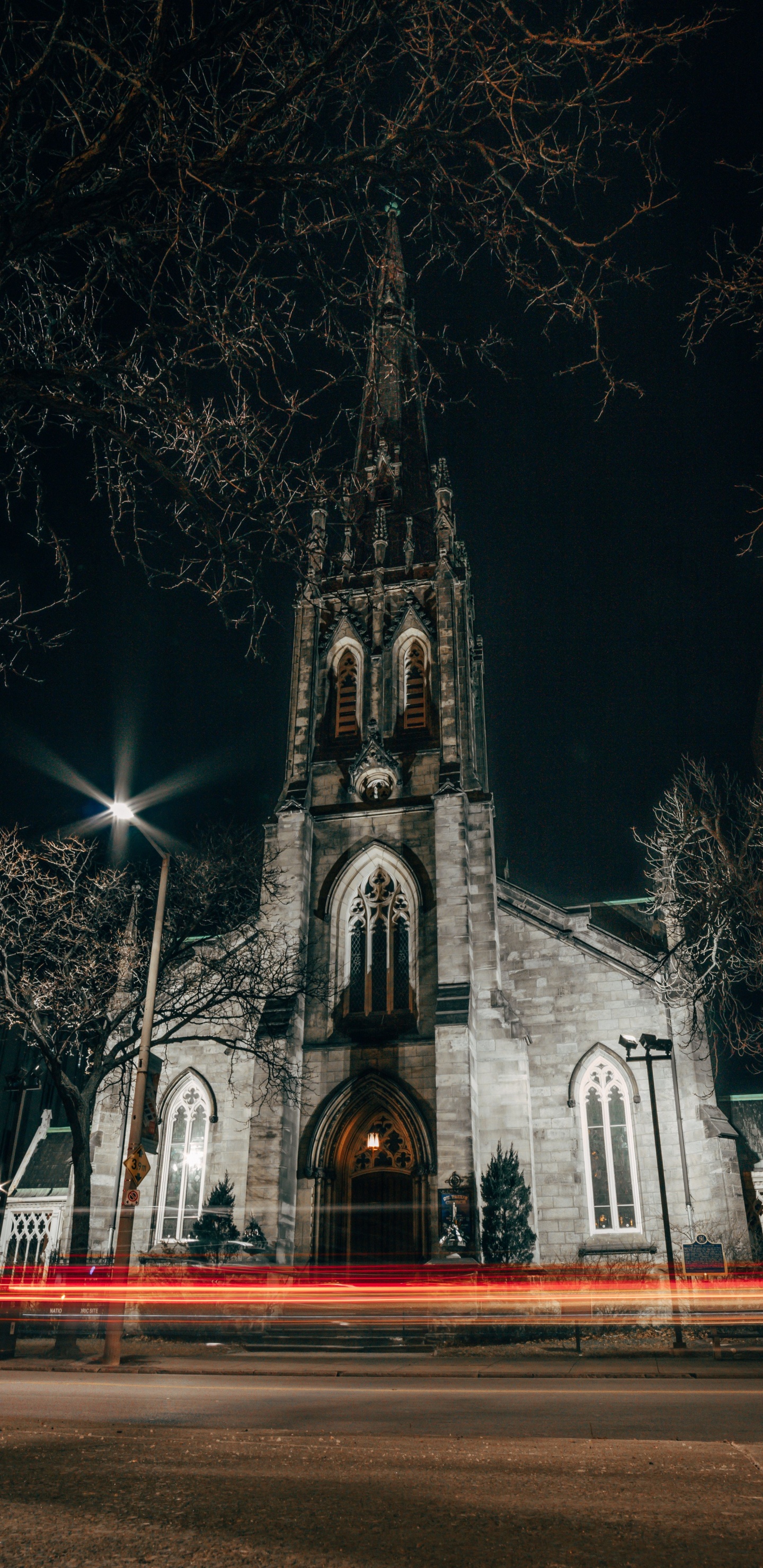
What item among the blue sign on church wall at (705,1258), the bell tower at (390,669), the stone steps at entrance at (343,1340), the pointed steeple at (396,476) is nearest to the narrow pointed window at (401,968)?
the bell tower at (390,669)

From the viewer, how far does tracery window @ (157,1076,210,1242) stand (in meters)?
24.6

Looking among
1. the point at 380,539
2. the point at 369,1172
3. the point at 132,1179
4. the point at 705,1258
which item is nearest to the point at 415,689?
the point at 380,539

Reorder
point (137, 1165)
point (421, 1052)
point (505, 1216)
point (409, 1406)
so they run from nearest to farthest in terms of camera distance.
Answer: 1. point (409, 1406)
2. point (137, 1165)
3. point (505, 1216)
4. point (421, 1052)

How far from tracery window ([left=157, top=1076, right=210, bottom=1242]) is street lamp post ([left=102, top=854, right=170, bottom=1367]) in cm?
998

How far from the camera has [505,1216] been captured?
68.0ft

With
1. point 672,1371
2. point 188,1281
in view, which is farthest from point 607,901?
point 672,1371

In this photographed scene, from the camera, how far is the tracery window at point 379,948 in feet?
83.7

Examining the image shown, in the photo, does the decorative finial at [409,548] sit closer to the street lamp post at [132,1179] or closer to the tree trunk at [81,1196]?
the street lamp post at [132,1179]

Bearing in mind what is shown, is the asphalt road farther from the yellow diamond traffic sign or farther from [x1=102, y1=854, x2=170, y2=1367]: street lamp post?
the yellow diamond traffic sign

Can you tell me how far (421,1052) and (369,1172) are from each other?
3.16m

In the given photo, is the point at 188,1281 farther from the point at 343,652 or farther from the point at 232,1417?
the point at 343,652

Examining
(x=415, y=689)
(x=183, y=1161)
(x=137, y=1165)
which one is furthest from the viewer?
(x=415, y=689)

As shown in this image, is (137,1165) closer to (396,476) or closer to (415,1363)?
(415,1363)

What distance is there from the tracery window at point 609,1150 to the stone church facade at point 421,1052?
0.14 ft
